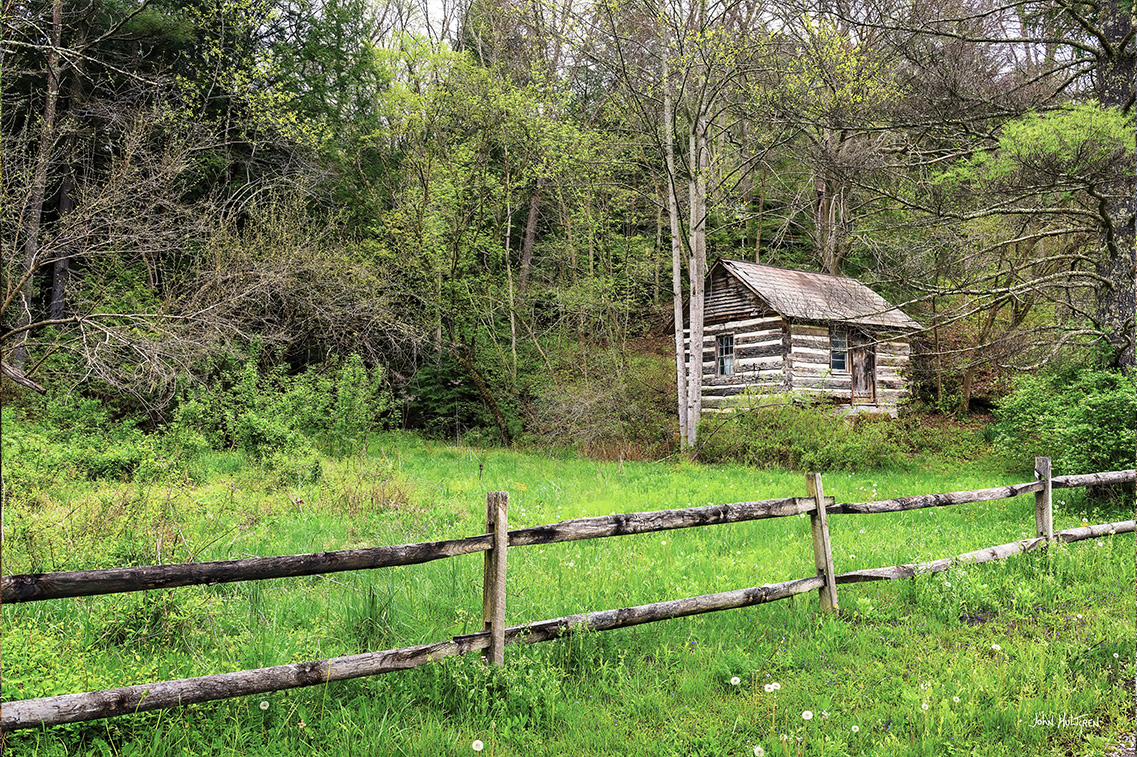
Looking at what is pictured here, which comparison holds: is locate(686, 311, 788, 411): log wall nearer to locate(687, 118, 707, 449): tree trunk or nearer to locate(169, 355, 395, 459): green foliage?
locate(687, 118, 707, 449): tree trunk

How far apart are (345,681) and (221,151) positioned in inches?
792

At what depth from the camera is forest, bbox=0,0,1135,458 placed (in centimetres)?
1074

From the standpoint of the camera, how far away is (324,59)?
2308 cm

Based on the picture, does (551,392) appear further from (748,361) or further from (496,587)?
(496,587)

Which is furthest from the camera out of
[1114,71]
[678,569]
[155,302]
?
[155,302]

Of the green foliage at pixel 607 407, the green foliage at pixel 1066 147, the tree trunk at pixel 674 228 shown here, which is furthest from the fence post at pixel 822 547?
the tree trunk at pixel 674 228

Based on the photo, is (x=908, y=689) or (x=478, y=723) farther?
(x=908, y=689)

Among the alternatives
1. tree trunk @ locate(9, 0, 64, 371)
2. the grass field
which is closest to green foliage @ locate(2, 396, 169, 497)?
the grass field

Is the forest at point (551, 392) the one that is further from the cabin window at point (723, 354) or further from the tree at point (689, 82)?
the cabin window at point (723, 354)

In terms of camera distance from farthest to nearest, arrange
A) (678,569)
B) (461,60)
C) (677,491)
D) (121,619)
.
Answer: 1. (461,60)
2. (677,491)
3. (678,569)
4. (121,619)

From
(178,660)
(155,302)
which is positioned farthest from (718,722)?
(155,302)

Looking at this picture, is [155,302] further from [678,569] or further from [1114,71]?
[1114,71]

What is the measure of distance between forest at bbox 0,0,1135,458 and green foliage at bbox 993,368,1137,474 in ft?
0.91

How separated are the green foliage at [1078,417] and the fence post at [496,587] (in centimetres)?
979
